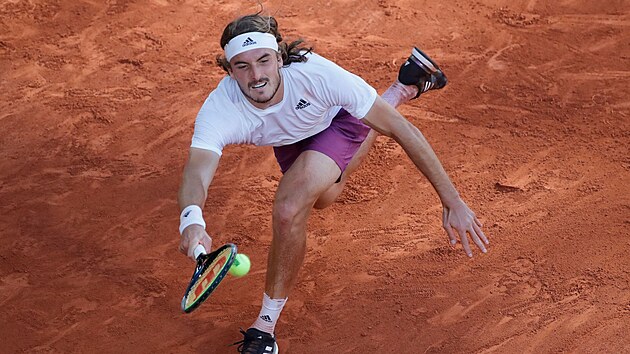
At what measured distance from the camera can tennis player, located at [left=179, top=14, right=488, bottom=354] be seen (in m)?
5.84

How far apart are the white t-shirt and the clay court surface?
4.13 feet

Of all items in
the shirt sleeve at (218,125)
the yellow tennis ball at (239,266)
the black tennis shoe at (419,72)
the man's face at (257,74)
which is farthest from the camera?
the black tennis shoe at (419,72)

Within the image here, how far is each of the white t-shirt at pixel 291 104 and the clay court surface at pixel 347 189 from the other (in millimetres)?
1258

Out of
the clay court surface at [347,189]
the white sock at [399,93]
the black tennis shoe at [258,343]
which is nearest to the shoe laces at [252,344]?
the black tennis shoe at [258,343]

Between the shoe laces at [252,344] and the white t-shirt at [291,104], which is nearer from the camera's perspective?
the white t-shirt at [291,104]

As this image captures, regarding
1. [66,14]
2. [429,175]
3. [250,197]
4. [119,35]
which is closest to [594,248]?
[429,175]

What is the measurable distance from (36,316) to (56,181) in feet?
5.14

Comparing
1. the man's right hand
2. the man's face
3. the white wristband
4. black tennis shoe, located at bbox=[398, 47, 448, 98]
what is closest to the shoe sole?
black tennis shoe, located at bbox=[398, 47, 448, 98]

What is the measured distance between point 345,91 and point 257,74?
21.7 inches

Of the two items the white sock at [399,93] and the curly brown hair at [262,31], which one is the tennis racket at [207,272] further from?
the white sock at [399,93]

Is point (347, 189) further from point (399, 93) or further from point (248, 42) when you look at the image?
point (248, 42)

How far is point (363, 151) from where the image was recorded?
6.73 meters

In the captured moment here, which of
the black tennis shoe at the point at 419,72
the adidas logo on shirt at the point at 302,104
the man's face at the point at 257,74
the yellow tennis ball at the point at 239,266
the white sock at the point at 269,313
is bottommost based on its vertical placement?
the white sock at the point at 269,313

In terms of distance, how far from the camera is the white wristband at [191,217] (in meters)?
5.16
